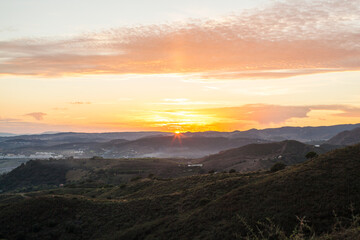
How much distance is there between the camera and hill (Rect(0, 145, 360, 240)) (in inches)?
1220

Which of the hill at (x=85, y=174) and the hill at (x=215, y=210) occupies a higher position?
the hill at (x=215, y=210)

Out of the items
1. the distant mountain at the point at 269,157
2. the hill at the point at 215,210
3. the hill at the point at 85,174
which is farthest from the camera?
the hill at the point at 85,174

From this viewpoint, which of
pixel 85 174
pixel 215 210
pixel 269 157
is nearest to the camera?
pixel 215 210

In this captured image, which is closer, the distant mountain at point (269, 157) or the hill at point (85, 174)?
the distant mountain at point (269, 157)

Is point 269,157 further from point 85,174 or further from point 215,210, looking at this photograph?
point 215,210

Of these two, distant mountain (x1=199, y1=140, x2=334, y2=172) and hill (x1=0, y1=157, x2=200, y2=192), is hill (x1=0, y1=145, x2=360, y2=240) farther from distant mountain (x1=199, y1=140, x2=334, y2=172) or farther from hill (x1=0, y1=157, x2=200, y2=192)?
hill (x1=0, y1=157, x2=200, y2=192)

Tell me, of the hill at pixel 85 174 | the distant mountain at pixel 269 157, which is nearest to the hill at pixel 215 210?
the distant mountain at pixel 269 157

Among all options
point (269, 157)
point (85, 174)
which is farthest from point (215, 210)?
point (85, 174)

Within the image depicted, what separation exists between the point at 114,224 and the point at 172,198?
1170cm

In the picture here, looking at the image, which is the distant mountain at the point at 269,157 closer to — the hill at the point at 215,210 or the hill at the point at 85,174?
the hill at the point at 85,174

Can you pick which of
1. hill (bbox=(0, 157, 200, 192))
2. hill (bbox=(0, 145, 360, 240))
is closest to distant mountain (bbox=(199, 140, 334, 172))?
hill (bbox=(0, 157, 200, 192))

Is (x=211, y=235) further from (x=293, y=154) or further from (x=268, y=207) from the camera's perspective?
(x=293, y=154)

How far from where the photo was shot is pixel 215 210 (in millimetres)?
37812

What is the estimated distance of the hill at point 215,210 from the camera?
102ft
